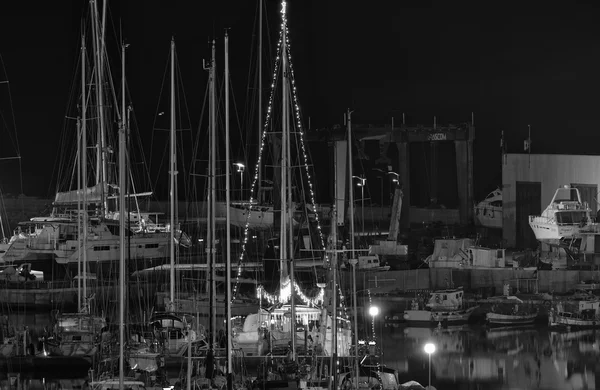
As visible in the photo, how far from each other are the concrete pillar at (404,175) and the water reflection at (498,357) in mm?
16499

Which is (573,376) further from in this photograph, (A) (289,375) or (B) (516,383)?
(A) (289,375)

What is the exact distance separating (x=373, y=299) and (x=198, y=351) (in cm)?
1308

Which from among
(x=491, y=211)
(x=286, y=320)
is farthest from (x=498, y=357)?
(x=491, y=211)

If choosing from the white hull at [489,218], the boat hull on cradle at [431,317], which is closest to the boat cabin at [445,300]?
the boat hull on cradle at [431,317]

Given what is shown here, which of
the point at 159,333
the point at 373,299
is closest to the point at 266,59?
the point at 373,299

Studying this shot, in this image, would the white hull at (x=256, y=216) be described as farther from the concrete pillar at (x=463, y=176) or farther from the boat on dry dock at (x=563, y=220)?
the boat on dry dock at (x=563, y=220)

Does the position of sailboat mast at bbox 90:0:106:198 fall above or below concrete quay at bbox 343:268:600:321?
above

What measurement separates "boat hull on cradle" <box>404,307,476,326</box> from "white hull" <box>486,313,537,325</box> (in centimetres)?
A: 98

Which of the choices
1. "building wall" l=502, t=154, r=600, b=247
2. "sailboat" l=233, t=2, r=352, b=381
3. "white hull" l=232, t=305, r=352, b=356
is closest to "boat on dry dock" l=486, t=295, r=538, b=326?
"sailboat" l=233, t=2, r=352, b=381

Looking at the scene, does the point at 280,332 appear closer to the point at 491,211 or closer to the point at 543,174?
the point at 543,174

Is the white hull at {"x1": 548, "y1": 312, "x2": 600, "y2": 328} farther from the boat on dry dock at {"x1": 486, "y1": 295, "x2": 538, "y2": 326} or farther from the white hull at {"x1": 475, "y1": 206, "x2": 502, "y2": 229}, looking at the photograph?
the white hull at {"x1": 475, "y1": 206, "x2": 502, "y2": 229}

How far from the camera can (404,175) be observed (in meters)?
52.7

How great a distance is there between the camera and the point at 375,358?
2556cm

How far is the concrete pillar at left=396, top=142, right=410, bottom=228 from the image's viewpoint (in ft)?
171
